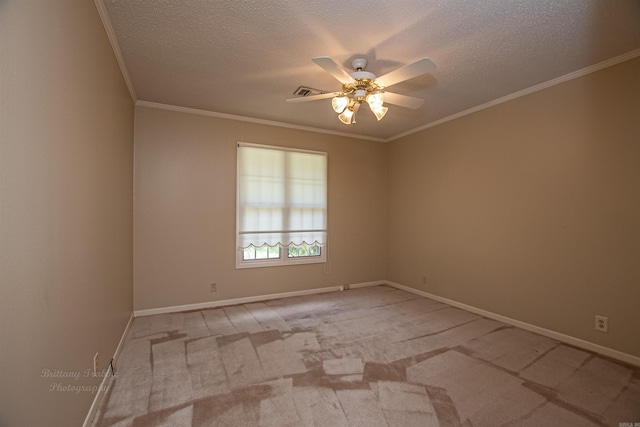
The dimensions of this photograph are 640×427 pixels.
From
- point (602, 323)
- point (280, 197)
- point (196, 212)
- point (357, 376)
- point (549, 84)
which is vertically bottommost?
point (357, 376)

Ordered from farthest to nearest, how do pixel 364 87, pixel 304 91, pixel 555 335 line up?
pixel 304 91 < pixel 555 335 < pixel 364 87

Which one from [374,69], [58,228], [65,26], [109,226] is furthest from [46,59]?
[374,69]

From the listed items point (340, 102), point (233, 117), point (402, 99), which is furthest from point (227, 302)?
point (402, 99)

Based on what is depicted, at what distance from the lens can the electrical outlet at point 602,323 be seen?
2607 mm

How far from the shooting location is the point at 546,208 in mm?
3039

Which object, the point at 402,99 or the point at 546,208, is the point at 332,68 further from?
the point at 546,208

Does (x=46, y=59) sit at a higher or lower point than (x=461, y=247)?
higher

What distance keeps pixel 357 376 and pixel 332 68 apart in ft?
7.80

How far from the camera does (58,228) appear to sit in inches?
52.5

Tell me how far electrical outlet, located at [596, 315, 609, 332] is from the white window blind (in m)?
3.34

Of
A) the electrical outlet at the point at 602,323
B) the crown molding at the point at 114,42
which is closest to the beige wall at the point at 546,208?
the electrical outlet at the point at 602,323

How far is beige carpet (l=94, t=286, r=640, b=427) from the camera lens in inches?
71.7

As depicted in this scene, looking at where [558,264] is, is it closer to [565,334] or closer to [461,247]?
[565,334]

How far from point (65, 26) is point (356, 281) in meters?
4.61
